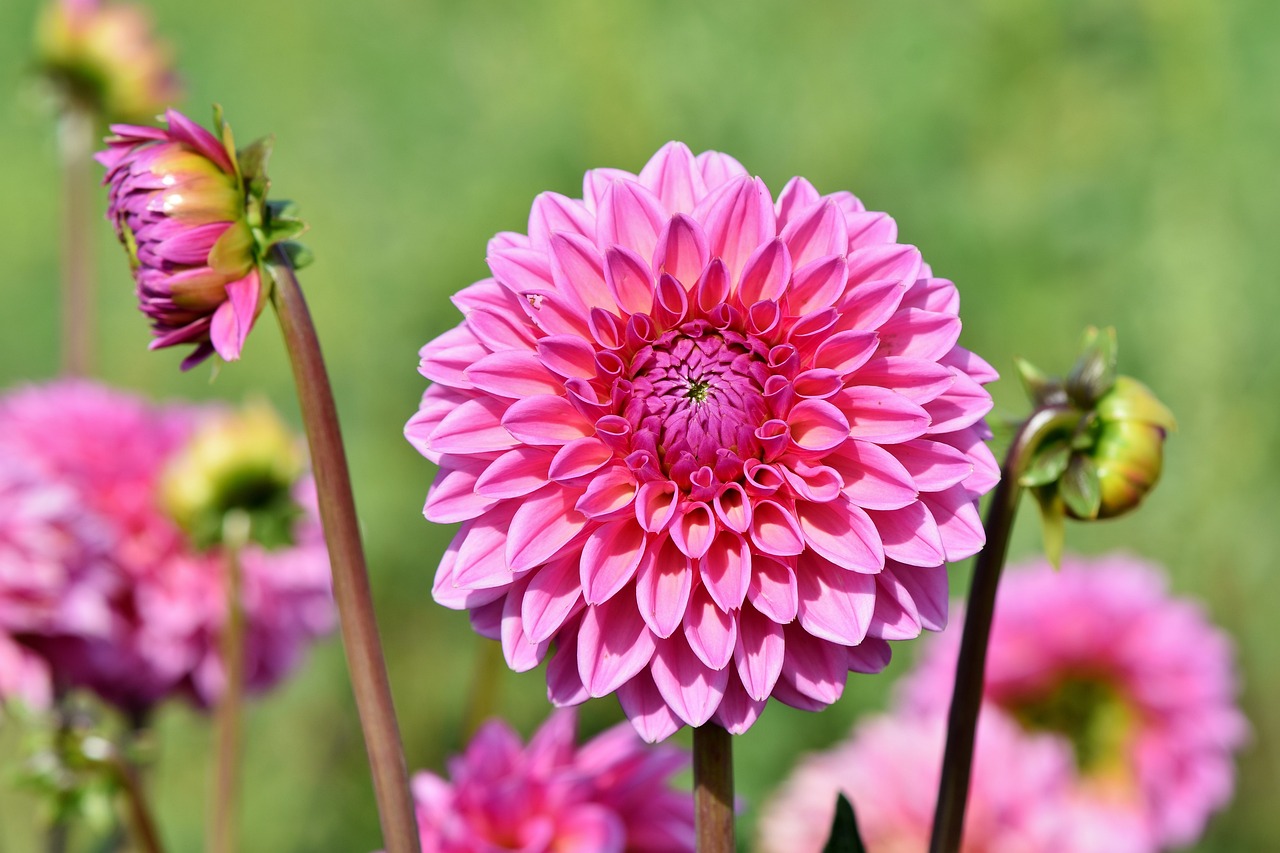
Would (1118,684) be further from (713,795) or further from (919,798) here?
(713,795)

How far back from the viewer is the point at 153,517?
122 cm

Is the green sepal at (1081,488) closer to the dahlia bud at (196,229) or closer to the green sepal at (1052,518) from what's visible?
the green sepal at (1052,518)

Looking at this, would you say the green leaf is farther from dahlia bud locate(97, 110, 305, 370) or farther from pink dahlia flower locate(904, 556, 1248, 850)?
pink dahlia flower locate(904, 556, 1248, 850)

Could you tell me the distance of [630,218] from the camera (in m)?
0.58

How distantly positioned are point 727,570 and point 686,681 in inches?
2.0

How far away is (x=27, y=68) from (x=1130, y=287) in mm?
1661

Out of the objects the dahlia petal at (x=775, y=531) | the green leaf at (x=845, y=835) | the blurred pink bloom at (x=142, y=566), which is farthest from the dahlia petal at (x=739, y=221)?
the blurred pink bloom at (x=142, y=566)

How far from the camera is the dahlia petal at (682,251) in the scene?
564 mm

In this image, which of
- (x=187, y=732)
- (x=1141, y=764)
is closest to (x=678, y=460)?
(x=1141, y=764)

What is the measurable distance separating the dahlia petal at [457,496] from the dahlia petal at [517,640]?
0.04 meters

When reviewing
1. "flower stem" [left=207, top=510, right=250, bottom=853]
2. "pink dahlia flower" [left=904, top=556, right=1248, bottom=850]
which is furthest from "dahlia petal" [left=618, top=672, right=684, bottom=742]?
"pink dahlia flower" [left=904, top=556, right=1248, bottom=850]

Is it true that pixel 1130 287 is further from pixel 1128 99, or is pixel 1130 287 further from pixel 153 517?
pixel 153 517

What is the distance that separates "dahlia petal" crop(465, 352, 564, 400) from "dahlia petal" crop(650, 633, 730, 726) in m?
0.12

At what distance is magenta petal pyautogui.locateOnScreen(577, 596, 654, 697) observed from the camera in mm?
543
